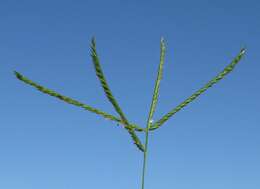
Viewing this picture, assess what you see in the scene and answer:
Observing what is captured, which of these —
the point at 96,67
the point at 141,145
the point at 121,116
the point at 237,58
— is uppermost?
the point at 237,58

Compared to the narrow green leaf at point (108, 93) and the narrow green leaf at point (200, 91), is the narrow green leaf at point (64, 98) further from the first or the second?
the narrow green leaf at point (200, 91)

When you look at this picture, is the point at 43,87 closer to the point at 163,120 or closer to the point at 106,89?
the point at 106,89

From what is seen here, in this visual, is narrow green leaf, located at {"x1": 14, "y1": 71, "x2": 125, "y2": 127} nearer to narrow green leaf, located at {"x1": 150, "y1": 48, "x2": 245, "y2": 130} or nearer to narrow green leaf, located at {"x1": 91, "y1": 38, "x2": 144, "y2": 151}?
narrow green leaf, located at {"x1": 91, "y1": 38, "x2": 144, "y2": 151}

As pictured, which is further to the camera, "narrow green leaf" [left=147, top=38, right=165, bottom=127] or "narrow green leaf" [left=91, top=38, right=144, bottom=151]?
"narrow green leaf" [left=147, top=38, right=165, bottom=127]

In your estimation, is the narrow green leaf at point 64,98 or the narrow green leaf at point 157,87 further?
the narrow green leaf at point 157,87

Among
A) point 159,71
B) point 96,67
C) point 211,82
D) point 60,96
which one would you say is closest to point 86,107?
point 60,96

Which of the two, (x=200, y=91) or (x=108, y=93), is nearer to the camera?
(x=108, y=93)

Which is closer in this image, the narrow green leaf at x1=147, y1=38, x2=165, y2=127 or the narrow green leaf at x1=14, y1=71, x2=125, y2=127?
the narrow green leaf at x1=14, y1=71, x2=125, y2=127

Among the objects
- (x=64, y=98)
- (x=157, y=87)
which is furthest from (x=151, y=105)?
(x=64, y=98)

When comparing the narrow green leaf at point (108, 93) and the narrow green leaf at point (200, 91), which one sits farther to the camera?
the narrow green leaf at point (200, 91)

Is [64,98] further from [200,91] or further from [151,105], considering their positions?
[200,91]

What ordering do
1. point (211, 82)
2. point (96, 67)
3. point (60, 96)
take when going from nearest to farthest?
point (96, 67) → point (60, 96) → point (211, 82)
